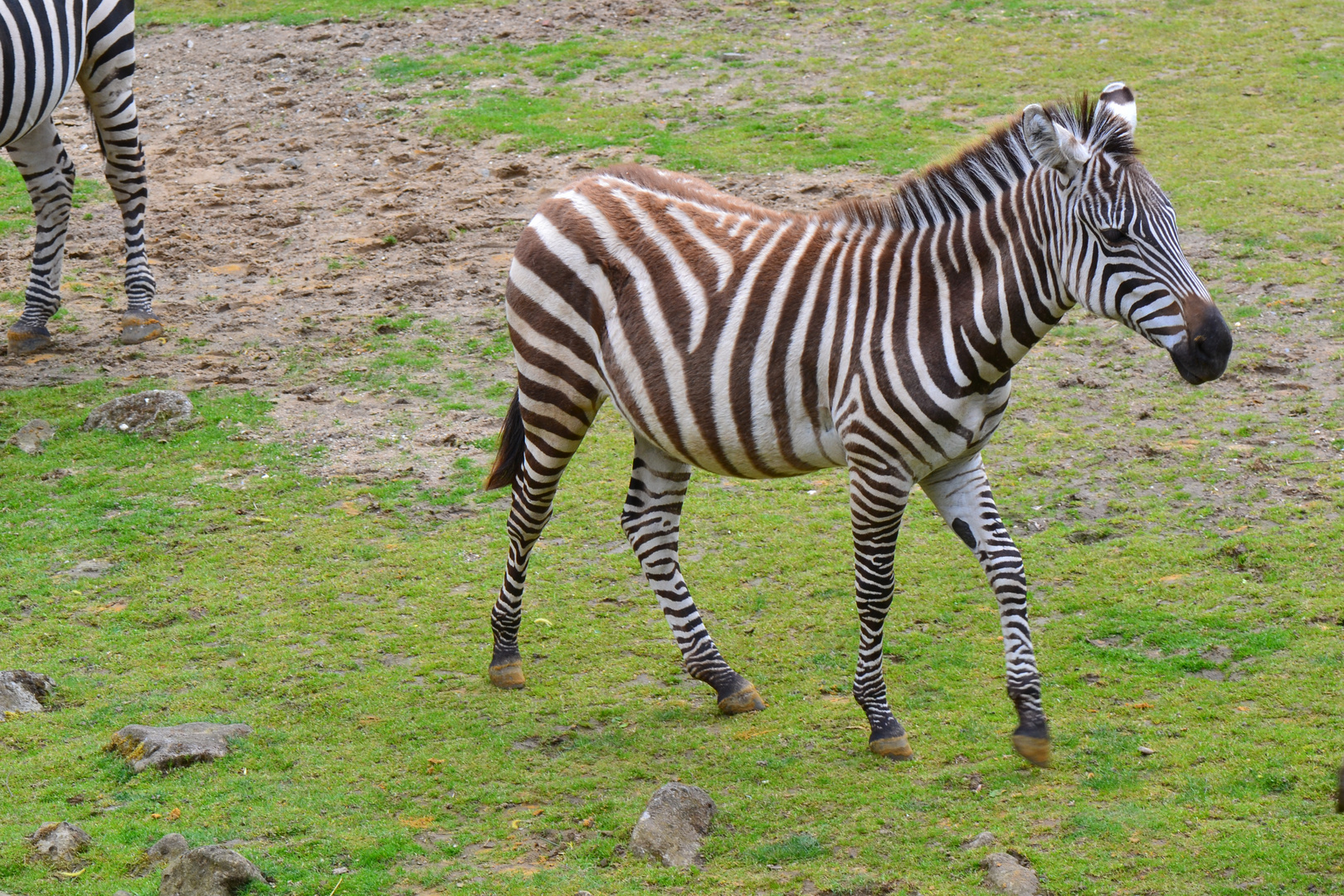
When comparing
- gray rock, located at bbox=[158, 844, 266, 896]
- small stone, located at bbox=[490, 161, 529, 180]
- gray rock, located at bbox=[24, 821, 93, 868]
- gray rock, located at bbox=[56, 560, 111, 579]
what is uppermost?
small stone, located at bbox=[490, 161, 529, 180]

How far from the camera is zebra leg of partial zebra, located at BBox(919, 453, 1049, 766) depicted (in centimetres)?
547

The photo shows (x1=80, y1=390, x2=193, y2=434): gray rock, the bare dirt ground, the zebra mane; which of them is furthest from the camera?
the bare dirt ground

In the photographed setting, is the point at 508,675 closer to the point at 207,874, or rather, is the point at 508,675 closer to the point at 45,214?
the point at 207,874

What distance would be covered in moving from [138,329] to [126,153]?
1.56 m

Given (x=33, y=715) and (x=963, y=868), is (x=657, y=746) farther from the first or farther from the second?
(x=33, y=715)

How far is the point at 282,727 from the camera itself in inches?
241

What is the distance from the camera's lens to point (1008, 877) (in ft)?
15.3

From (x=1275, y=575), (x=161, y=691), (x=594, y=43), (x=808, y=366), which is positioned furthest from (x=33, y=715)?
(x=594, y=43)

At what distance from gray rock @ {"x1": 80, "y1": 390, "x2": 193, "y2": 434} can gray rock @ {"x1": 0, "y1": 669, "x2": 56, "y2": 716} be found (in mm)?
3259

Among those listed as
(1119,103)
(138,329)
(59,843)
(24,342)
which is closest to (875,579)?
(1119,103)

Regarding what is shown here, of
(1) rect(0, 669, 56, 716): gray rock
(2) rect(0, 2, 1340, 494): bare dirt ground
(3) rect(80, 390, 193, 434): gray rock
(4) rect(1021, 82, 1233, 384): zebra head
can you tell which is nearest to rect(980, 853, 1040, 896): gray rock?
(4) rect(1021, 82, 1233, 384): zebra head

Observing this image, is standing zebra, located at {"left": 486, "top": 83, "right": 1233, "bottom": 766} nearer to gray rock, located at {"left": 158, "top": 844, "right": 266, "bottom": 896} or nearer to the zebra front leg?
the zebra front leg

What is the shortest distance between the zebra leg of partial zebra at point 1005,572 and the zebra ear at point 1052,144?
130 centimetres

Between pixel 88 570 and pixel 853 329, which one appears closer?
pixel 853 329
